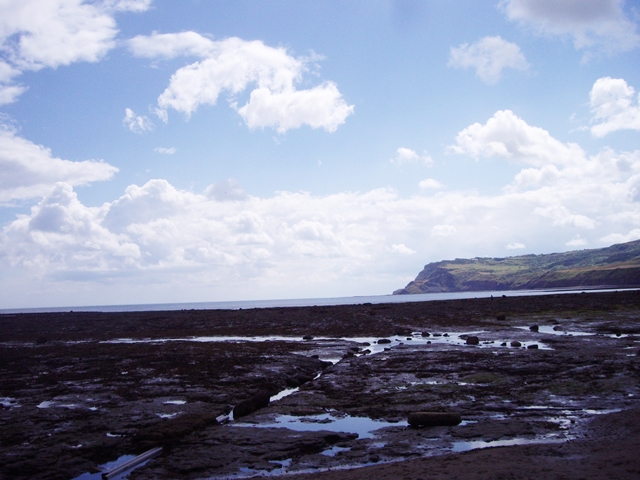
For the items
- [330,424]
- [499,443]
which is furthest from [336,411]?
[499,443]

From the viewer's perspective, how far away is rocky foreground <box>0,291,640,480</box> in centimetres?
1145

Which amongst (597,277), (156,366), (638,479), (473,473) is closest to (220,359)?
(156,366)

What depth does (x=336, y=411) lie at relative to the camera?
673 inches

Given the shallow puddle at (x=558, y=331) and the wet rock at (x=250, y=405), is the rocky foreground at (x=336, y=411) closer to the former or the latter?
the wet rock at (x=250, y=405)

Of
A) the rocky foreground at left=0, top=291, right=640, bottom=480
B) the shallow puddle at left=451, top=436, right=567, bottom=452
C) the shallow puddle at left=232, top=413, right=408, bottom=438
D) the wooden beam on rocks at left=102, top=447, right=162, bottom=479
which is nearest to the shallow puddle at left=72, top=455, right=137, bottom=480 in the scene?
the wooden beam on rocks at left=102, top=447, right=162, bottom=479

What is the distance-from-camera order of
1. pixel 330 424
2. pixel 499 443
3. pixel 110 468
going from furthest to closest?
pixel 330 424 → pixel 499 443 → pixel 110 468

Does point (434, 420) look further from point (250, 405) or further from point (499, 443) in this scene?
point (250, 405)

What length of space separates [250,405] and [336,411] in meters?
3.23

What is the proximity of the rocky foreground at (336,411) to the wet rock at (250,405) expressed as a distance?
85mm

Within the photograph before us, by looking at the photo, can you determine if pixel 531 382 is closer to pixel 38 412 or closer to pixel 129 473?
pixel 129 473

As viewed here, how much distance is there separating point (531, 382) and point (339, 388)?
8146 mm

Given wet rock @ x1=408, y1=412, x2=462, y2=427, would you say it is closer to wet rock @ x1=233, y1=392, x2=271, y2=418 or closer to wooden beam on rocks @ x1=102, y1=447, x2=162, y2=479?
wet rock @ x1=233, y1=392, x2=271, y2=418

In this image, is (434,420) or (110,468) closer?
(110,468)

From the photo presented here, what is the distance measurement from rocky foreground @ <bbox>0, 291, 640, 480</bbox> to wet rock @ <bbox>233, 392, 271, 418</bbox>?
0.08 metres
